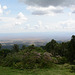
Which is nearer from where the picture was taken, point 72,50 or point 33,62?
point 33,62

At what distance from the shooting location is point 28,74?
8766 millimetres

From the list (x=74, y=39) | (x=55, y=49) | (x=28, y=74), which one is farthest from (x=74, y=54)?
(x=28, y=74)

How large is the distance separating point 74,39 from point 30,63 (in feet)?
41.0

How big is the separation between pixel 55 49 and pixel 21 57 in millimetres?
18251

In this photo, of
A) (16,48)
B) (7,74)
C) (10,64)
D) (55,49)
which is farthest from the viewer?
(16,48)

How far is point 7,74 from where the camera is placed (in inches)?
343

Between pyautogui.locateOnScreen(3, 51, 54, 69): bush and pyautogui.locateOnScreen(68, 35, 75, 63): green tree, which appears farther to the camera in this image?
pyautogui.locateOnScreen(68, 35, 75, 63): green tree

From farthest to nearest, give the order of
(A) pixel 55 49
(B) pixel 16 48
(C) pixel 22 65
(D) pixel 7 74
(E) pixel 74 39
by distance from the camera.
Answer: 1. (B) pixel 16 48
2. (A) pixel 55 49
3. (E) pixel 74 39
4. (C) pixel 22 65
5. (D) pixel 7 74

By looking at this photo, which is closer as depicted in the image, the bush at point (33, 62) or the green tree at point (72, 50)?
the bush at point (33, 62)

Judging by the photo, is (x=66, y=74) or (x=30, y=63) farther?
(x=30, y=63)

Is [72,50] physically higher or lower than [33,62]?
higher

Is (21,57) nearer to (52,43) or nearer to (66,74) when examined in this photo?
(66,74)

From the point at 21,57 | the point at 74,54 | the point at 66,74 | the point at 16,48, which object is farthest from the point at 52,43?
the point at 66,74

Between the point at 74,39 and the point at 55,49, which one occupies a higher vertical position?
the point at 74,39
